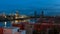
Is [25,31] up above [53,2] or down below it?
below

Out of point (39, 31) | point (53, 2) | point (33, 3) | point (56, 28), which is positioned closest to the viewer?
point (56, 28)

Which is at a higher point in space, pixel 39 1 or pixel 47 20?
A: pixel 39 1

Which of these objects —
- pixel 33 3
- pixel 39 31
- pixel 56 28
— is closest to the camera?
pixel 56 28

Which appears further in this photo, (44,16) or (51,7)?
(51,7)

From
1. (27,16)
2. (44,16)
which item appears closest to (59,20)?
(44,16)

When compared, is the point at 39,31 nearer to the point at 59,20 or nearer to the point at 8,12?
the point at 59,20

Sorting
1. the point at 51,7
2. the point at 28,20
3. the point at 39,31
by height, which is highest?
the point at 51,7

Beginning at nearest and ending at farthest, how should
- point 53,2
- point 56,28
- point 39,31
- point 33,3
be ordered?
point 56,28 → point 39,31 → point 53,2 → point 33,3

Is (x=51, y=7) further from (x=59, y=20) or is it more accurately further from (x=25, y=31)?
(x=25, y=31)

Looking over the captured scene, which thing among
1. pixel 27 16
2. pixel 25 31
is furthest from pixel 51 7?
pixel 25 31
